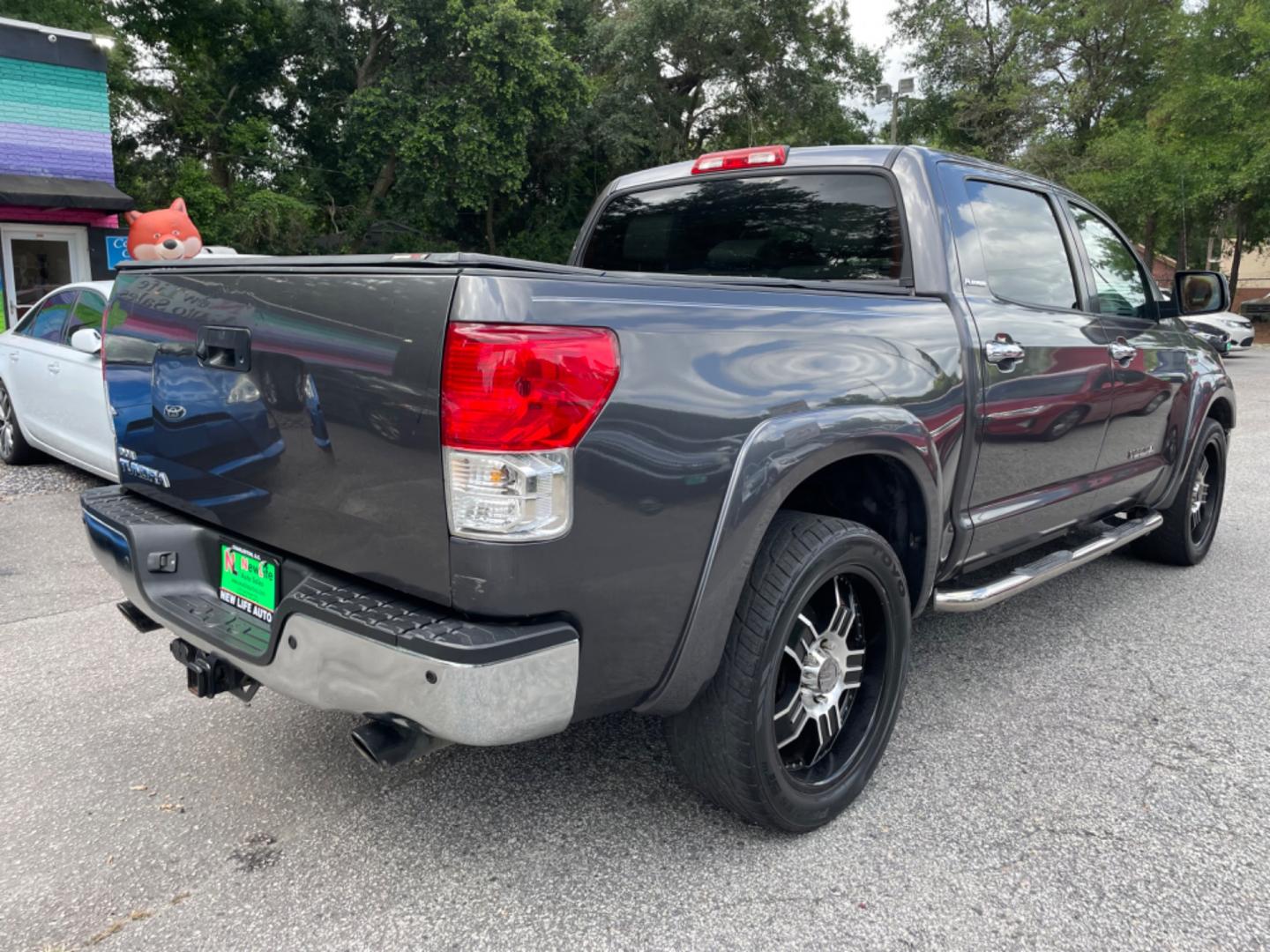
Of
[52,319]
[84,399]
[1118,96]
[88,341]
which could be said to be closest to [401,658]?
[88,341]

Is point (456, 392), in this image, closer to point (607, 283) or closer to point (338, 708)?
point (607, 283)

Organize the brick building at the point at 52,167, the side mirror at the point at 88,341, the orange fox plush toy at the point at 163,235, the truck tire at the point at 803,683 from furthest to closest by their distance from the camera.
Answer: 1. the brick building at the point at 52,167
2. the orange fox plush toy at the point at 163,235
3. the side mirror at the point at 88,341
4. the truck tire at the point at 803,683

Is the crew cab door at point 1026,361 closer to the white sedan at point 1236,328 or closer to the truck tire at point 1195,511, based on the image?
the truck tire at point 1195,511

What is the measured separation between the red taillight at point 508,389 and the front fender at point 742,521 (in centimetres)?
47

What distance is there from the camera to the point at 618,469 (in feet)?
6.37

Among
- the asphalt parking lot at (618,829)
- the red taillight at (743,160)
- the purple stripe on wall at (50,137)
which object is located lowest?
the asphalt parking lot at (618,829)

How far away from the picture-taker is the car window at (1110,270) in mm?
4086

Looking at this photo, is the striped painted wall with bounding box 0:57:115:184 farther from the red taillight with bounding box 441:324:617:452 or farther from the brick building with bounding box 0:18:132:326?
the red taillight with bounding box 441:324:617:452

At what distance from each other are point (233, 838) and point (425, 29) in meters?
24.1

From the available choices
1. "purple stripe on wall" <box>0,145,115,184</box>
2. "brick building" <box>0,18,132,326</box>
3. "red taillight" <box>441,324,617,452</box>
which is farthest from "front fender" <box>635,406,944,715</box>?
"purple stripe on wall" <box>0,145,115,184</box>

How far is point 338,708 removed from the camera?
2.05 m

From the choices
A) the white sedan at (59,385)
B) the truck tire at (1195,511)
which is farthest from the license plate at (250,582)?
the truck tire at (1195,511)

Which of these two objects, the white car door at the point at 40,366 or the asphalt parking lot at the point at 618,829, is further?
the white car door at the point at 40,366

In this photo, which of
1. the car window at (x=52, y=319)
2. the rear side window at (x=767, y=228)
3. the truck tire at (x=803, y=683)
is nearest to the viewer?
the truck tire at (x=803, y=683)
